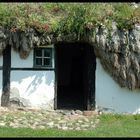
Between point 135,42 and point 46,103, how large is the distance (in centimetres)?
350

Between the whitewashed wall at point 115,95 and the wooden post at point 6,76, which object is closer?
the whitewashed wall at point 115,95

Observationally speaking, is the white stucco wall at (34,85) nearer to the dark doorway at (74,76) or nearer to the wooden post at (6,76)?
the wooden post at (6,76)

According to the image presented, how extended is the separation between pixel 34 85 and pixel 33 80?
166 mm

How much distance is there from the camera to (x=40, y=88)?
16266 mm

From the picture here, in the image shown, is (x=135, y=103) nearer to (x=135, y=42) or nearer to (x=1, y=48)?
(x=135, y=42)

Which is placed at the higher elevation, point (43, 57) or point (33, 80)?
point (43, 57)

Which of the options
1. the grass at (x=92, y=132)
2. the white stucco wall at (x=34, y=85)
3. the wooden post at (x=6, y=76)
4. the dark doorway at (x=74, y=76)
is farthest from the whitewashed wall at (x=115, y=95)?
the wooden post at (x=6, y=76)

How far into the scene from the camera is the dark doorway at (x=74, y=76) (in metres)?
16.3

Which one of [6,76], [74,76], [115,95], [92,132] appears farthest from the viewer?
[74,76]

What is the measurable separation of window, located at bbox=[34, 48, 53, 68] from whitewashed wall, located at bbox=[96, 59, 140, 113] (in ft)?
5.37

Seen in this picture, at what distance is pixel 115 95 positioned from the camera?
1620 centimetres

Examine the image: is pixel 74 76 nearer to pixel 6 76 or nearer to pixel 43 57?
pixel 43 57

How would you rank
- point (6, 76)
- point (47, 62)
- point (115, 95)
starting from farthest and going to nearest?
1. point (47, 62)
2. point (6, 76)
3. point (115, 95)

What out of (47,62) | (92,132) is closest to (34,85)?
(47,62)
